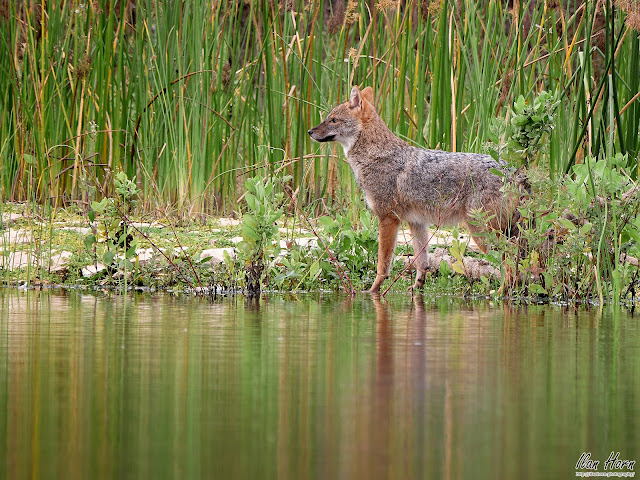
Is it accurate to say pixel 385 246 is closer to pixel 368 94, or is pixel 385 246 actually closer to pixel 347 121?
pixel 347 121

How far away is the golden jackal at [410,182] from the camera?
796 centimetres

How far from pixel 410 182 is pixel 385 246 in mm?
567

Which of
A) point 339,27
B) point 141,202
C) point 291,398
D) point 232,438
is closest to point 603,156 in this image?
point 339,27

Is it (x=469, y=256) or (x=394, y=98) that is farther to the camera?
(x=394, y=98)

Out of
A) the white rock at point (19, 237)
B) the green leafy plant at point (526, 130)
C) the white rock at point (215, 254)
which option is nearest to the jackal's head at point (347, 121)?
the white rock at point (215, 254)

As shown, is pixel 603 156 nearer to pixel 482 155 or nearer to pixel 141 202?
pixel 482 155

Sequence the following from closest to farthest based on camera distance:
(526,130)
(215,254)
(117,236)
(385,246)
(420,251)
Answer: (526,130) → (420,251) → (117,236) → (385,246) → (215,254)

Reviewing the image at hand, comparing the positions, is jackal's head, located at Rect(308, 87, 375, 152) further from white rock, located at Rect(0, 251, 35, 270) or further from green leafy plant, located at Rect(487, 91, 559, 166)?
white rock, located at Rect(0, 251, 35, 270)

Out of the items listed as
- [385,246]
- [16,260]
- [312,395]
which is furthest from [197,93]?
[312,395]

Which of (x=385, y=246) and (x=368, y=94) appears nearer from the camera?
(x=385, y=246)

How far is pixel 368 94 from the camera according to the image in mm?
9211

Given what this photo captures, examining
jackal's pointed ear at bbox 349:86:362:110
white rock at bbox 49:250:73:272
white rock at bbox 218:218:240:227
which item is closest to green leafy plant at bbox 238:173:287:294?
white rock at bbox 49:250:73:272

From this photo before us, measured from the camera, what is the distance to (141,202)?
32.6 feet

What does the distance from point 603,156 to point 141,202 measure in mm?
4191
